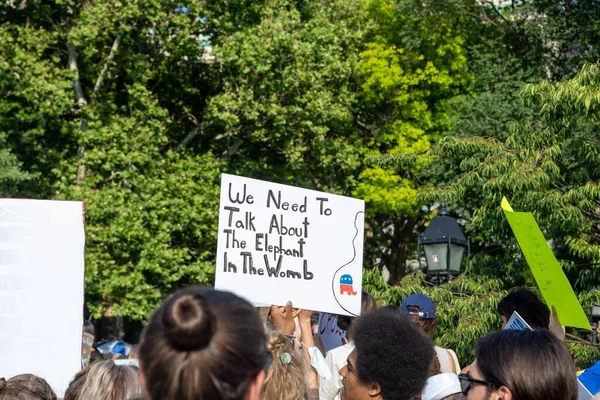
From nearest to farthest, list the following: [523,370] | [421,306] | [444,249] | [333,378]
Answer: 1. [523,370]
2. [333,378]
3. [421,306]
4. [444,249]

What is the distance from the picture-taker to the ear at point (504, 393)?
9.13 feet

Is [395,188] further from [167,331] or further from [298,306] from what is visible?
[167,331]

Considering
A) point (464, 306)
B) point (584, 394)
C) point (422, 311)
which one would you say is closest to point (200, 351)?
point (584, 394)

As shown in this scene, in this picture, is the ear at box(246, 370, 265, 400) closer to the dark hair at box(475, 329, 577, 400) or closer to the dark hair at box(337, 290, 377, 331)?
the dark hair at box(475, 329, 577, 400)

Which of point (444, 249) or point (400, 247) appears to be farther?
point (400, 247)

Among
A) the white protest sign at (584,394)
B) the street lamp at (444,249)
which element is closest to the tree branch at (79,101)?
the street lamp at (444,249)

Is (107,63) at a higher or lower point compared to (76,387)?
higher

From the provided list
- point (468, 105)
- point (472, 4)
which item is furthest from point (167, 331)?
point (472, 4)

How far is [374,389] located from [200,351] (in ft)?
5.44

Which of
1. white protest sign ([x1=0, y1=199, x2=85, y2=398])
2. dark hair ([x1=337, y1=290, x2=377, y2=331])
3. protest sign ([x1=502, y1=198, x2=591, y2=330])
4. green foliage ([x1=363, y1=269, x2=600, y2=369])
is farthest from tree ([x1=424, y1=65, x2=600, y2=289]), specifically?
white protest sign ([x1=0, y1=199, x2=85, y2=398])

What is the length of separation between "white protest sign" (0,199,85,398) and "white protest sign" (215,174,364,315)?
0.90 meters

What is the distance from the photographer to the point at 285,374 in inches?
149

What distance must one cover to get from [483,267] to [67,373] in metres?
5.62

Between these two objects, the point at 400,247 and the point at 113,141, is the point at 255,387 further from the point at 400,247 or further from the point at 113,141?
the point at 400,247
